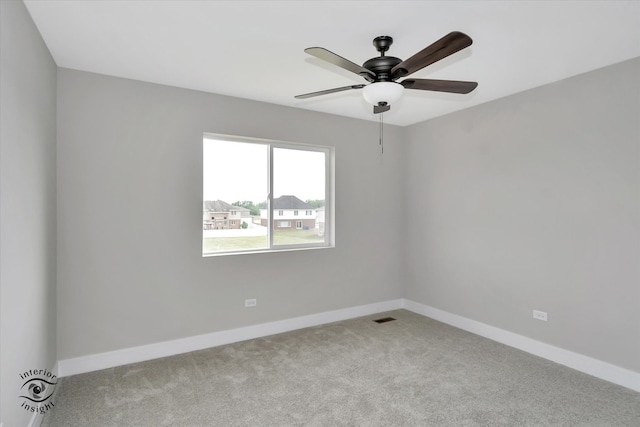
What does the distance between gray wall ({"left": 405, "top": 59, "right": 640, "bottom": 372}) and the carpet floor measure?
0.48 m

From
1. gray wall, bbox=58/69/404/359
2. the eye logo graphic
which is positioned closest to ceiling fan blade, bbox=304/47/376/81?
gray wall, bbox=58/69/404/359

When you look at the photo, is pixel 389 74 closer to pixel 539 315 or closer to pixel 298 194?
pixel 298 194

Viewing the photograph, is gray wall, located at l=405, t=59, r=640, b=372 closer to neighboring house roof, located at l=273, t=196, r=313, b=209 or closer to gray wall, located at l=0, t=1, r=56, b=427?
neighboring house roof, located at l=273, t=196, r=313, b=209

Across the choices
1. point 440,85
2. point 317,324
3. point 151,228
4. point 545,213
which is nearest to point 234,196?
point 151,228

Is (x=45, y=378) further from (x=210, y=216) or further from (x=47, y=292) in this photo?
(x=210, y=216)

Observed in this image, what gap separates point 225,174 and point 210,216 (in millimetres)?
474

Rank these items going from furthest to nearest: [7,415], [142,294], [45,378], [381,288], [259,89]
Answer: [381,288] < [259,89] < [142,294] < [45,378] < [7,415]

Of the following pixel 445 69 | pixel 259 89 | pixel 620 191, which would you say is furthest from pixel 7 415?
pixel 620 191

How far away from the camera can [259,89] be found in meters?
3.30

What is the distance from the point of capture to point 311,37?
90.7 inches

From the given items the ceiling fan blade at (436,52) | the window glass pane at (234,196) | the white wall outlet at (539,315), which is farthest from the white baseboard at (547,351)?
the ceiling fan blade at (436,52)

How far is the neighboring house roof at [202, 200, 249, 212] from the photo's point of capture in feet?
11.5

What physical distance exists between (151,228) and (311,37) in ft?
7.11

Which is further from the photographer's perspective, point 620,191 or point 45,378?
point 620,191
